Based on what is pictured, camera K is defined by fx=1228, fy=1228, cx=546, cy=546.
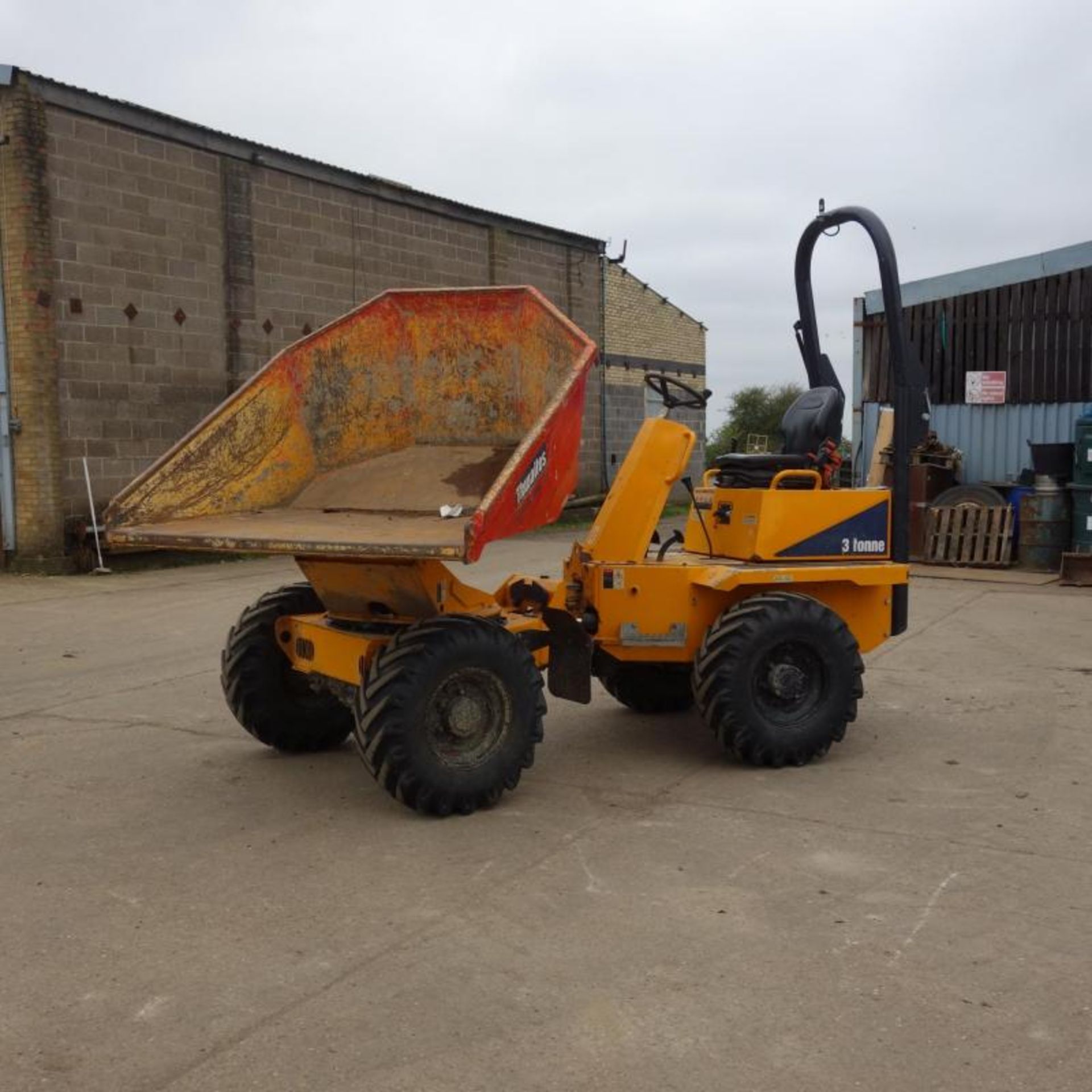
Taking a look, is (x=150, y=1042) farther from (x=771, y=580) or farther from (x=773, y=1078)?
(x=771, y=580)

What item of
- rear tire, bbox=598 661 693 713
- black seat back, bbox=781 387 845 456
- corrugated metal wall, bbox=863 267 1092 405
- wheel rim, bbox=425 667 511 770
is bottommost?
rear tire, bbox=598 661 693 713

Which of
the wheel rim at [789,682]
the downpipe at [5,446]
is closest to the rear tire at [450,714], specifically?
the wheel rim at [789,682]

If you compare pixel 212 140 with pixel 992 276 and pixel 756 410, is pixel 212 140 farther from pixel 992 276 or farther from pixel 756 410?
pixel 756 410

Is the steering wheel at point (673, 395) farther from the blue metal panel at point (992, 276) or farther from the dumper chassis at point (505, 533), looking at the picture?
the blue metal panel at point (992, 276)

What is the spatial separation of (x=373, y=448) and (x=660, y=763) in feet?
7.37

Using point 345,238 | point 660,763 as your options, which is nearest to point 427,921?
point 660,763

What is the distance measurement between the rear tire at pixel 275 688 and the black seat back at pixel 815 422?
2707 millimetres

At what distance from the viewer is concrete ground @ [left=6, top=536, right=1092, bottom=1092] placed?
10.7 feet

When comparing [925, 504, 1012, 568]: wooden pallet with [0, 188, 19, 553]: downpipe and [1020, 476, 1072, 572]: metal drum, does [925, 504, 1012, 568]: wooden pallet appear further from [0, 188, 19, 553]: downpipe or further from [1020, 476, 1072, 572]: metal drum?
[0, 188, 19, 553]: downpipe

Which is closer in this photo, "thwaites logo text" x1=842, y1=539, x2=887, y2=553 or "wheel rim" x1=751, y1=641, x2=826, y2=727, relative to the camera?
"wheel rim" x1=751, y1=641, x2=826, y2=727

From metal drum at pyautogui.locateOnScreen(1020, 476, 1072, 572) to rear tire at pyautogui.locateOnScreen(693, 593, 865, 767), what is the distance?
32.4 feet

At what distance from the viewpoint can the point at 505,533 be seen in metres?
5.13

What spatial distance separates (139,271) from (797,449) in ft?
38.2

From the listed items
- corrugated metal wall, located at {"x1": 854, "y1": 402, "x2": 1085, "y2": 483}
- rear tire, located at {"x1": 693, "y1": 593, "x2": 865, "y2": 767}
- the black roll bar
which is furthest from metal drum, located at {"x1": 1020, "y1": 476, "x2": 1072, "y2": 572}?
rear tire, located at {"x1": 693, "y1": 593, "x2": 865, "y2": 767}
